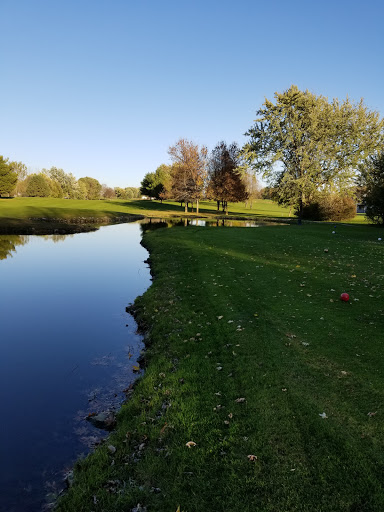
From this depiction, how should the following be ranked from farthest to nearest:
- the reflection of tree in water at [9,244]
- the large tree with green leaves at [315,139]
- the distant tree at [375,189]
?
the large tree with green leaves at [315,139], the distant tree at [375,189], the reflection of tree in water at [9,244]

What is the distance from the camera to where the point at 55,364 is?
862 cm

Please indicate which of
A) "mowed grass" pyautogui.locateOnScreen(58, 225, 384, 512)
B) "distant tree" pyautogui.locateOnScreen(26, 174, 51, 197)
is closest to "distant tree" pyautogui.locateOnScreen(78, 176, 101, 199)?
"distant tree" pyautogui.locateOnScreen(26, 174, 51, 197)

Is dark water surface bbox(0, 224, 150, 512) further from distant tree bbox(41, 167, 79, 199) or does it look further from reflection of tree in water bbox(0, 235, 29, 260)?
distant tree bbox(41, 167, 79, 199)

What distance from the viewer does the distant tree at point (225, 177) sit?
67875 millimetres

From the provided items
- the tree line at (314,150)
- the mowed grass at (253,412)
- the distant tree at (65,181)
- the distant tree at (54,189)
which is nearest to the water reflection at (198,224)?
the tree line at (314,150)

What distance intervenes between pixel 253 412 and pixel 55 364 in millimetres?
5903

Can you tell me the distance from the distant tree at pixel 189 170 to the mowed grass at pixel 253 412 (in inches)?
2329

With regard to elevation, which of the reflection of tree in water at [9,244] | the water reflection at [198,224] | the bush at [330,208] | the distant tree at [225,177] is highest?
the distant tree at [225,177]

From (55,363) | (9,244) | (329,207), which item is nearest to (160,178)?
(329,207)

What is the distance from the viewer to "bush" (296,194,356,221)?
48709mm

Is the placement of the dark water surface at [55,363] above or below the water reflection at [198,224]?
below

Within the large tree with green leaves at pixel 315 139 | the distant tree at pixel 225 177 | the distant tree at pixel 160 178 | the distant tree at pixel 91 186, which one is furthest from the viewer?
the distant tree at pixel 91 186

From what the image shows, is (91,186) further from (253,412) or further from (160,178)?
(253,412)

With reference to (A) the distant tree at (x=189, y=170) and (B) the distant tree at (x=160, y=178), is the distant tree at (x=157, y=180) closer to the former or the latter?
(B) the distant tree at (x=160, y=178)
